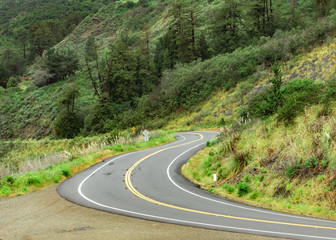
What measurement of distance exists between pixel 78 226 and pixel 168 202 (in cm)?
374

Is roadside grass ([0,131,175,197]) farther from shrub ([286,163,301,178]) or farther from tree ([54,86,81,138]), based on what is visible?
tree ([54,86,81,138])

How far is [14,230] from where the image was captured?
923 cm

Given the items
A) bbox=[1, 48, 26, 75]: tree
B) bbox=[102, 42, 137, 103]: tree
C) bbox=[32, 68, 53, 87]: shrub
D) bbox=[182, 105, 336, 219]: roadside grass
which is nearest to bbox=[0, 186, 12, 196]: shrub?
bbox=[182, 105, 336, 219]: roadside grass

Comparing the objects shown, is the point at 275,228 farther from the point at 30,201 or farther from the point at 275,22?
the point at 275,22

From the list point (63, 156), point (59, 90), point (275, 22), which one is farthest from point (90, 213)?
point (59, 90)

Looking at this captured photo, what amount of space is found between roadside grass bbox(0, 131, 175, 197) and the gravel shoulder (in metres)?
3.47

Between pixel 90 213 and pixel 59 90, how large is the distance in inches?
2496

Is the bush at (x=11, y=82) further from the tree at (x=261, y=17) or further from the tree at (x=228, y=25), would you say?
the tree at (x=261, y=17)

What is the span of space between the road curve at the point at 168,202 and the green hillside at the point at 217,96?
1.25m

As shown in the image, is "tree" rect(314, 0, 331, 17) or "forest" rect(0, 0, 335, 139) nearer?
"forest" rect(0, 0, 335, 139)

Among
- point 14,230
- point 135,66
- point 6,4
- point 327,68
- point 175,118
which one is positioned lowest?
point 175,118

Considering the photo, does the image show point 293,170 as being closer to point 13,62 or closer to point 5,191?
point 5,191

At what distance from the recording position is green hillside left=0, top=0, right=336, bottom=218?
12.7 m

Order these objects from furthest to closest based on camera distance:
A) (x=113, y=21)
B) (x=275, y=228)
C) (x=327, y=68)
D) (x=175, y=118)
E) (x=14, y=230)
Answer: (x=113, y=21)
(x=175, y=118)
(x=327, y=68)
(x=14, y=230)
(x=275, y=228)
